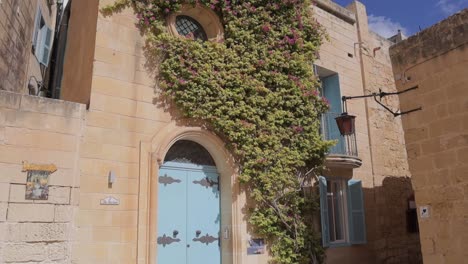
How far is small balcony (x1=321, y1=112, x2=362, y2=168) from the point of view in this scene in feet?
29.9

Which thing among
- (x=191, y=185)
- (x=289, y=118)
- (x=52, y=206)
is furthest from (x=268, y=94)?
(x=52, y=206)

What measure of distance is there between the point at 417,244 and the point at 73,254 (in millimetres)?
8934

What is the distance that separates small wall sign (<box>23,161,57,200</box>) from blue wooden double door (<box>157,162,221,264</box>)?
6.28 feet

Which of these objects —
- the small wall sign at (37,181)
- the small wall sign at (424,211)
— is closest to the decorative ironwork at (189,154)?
the small wall sign at (37,181)

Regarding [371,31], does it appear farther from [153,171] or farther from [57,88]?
[57,88]

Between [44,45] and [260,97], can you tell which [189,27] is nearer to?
[260,97]

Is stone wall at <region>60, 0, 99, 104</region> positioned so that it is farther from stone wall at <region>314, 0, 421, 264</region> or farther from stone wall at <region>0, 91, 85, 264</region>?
stone wall at <region>314, 0, 421, 264</region>

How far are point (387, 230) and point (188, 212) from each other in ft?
18.5

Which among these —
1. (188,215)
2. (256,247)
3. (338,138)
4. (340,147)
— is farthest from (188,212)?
(338,138)

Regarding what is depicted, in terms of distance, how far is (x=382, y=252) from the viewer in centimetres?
995

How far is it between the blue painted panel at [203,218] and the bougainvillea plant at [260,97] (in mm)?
629

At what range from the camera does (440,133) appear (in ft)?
19.0

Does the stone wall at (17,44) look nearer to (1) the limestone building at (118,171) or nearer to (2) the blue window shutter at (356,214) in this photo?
(1) the limestone building at (118,171)

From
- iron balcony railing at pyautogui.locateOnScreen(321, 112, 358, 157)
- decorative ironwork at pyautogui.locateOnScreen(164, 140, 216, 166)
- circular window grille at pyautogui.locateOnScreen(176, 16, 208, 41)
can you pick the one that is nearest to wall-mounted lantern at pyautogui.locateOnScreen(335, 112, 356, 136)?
iron balcony railing at pyautogui.locateOnScreen(321, 112, 358, 157)
